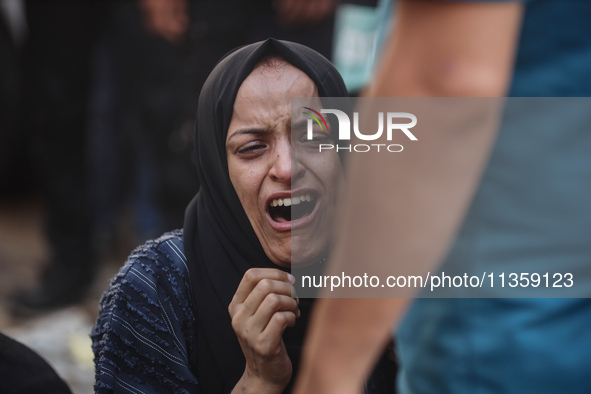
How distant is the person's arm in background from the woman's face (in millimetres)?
581

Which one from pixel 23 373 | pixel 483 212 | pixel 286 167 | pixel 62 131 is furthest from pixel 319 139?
pixel 62 131

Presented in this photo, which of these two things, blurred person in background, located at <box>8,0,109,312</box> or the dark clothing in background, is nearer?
the dark clothing in background

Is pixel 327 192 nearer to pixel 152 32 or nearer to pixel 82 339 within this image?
pixel 152 32

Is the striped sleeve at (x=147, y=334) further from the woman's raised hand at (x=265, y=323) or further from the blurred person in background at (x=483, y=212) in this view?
the blurred person in background at (x=483, y=212)

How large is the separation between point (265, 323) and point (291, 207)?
0.98 feet

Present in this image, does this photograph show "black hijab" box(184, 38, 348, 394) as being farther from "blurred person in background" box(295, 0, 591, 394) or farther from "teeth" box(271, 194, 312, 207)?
"blurred person in background" box(295, 0, 591, 394)

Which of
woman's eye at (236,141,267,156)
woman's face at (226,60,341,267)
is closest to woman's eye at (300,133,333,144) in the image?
woman's face at (226,60,341,267)

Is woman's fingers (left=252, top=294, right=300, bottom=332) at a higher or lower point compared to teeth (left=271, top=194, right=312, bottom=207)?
lower

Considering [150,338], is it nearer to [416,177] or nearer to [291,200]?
[291,200]

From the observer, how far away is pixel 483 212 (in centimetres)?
103

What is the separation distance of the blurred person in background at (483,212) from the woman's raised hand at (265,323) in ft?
1.32

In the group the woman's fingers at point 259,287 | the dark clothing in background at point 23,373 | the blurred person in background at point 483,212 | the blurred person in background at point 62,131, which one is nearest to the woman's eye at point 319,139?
the woman's fingers at point 259,287

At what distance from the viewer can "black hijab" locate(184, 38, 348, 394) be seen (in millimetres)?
1665

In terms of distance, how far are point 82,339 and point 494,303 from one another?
317 cm
